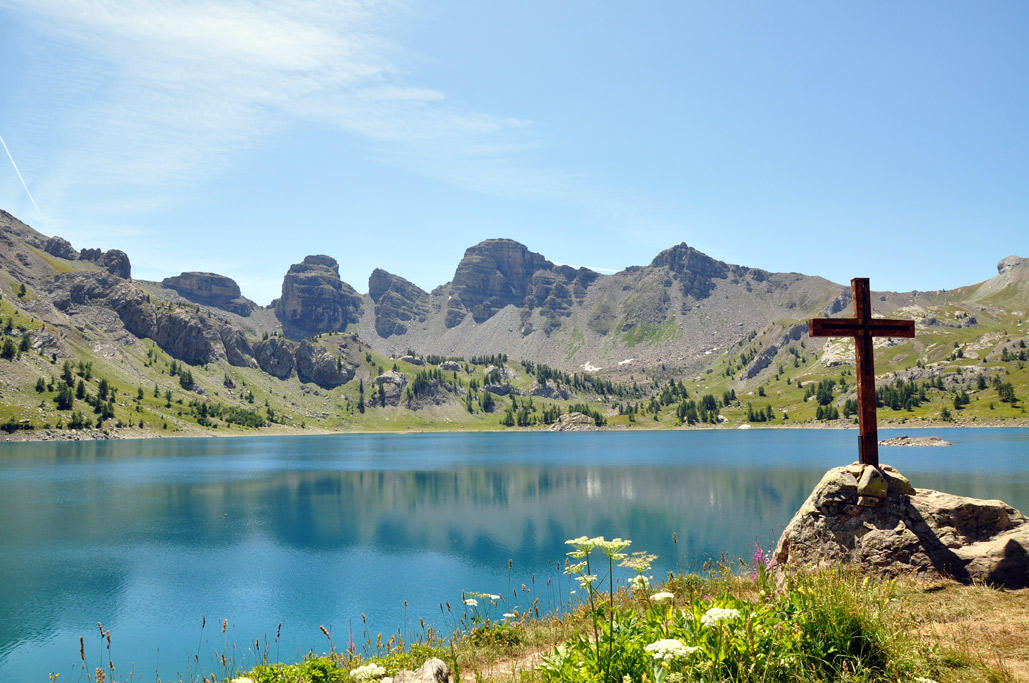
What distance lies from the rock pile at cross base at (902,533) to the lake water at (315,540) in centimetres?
963

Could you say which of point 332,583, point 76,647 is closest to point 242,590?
point 332,583

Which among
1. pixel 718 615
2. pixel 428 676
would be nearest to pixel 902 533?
pixel 718 615

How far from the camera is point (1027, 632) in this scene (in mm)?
10750

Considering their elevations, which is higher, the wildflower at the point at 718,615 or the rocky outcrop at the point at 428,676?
the wildflower at the point at 718,615

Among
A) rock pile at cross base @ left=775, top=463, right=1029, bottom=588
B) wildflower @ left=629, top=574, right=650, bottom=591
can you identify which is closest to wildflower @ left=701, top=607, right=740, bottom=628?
wildflower @ left=629, top=574, right=650, bottom=591

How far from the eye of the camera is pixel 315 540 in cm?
5053

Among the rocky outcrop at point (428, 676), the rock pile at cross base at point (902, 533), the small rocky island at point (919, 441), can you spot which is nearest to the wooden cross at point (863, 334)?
the rock pile at cross base at point (902, 533)

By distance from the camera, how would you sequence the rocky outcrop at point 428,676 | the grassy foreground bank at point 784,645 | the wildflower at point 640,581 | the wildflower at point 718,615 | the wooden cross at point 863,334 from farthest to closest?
the wooden cross at point 863,334
the wildflower at point 640,581
the rocky outcrop at point 428,676
the grassy foreground bank at point 784,645
the wildflower at point 718,615

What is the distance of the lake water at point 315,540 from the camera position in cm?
2867

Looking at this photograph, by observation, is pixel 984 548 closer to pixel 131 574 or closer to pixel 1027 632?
pixel 1027 632

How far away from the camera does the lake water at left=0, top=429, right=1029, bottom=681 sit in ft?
94.1

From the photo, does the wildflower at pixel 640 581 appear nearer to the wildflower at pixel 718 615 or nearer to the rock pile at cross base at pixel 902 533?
the wildflower at pixel 718 615

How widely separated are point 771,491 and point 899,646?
66830mm

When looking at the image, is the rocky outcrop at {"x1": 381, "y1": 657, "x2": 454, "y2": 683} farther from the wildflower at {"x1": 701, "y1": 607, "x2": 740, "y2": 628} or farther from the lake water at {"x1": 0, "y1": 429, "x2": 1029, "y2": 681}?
the lake water at {"x1": 0, "y1": 429, "x2": 1029, "y2": 681}
